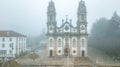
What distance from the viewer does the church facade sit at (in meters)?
40.9

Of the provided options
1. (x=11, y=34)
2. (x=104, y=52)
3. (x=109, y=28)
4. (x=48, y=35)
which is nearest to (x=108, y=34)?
(x=109, y=28)

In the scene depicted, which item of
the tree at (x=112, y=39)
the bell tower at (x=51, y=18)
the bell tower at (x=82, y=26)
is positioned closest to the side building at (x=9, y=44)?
the bell tower at (x=51, y=18)

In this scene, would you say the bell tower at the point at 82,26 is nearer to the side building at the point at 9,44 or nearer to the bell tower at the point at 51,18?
the bell tower at the point at 51,18

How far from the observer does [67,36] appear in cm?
4103

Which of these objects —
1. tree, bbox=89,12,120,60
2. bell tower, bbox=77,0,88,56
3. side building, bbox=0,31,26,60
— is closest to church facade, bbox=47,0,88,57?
bell tower, bbox=77,0,88,56

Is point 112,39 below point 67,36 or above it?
below

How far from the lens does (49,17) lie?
4141cm

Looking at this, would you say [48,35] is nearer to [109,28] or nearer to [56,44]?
[56,44]

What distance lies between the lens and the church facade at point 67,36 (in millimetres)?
40906

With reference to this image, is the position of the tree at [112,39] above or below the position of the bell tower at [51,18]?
below

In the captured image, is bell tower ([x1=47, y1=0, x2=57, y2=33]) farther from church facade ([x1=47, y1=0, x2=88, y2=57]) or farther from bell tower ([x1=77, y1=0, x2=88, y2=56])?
bell tower ([x1=77, y1=0, x2=88, y2=56])

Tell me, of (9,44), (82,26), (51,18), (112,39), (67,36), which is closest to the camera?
(67,36)

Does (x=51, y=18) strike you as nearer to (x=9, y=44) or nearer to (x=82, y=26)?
(x=82, y=26)

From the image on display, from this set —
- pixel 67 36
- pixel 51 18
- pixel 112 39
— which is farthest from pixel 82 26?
pixel 112 39
